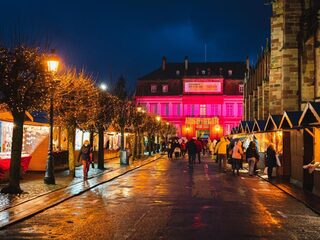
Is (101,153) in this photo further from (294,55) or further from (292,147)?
(294,55)

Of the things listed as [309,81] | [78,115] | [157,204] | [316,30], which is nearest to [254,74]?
[309,81]

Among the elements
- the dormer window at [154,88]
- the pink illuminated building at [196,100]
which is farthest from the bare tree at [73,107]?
the dormer window at [154,88]

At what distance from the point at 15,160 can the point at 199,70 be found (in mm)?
92283

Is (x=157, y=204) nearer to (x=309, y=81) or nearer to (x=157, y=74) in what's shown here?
(x=309, y=81)

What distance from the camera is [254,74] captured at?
188 ft

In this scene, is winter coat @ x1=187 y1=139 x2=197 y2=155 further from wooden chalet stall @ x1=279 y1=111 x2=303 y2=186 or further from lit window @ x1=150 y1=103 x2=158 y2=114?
lit window @ x1=150 y1=103 x2=158 y2=114

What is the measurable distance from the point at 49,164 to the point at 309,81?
813 inches

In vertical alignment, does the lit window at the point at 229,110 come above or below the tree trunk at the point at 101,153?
above

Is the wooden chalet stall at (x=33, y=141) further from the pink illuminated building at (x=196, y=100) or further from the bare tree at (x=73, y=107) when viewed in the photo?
the pink illuminated building at (x=196, y=100)

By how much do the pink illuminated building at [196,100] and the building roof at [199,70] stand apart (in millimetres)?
282

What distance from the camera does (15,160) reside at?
54.9 ft

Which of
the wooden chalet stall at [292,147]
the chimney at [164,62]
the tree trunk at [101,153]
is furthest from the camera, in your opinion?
the chimney at [164,62]

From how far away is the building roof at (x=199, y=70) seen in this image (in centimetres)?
10494

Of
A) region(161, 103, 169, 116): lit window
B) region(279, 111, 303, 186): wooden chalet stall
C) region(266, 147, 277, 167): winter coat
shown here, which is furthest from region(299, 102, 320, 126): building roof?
region(161, 103, 169, 116): lit window
